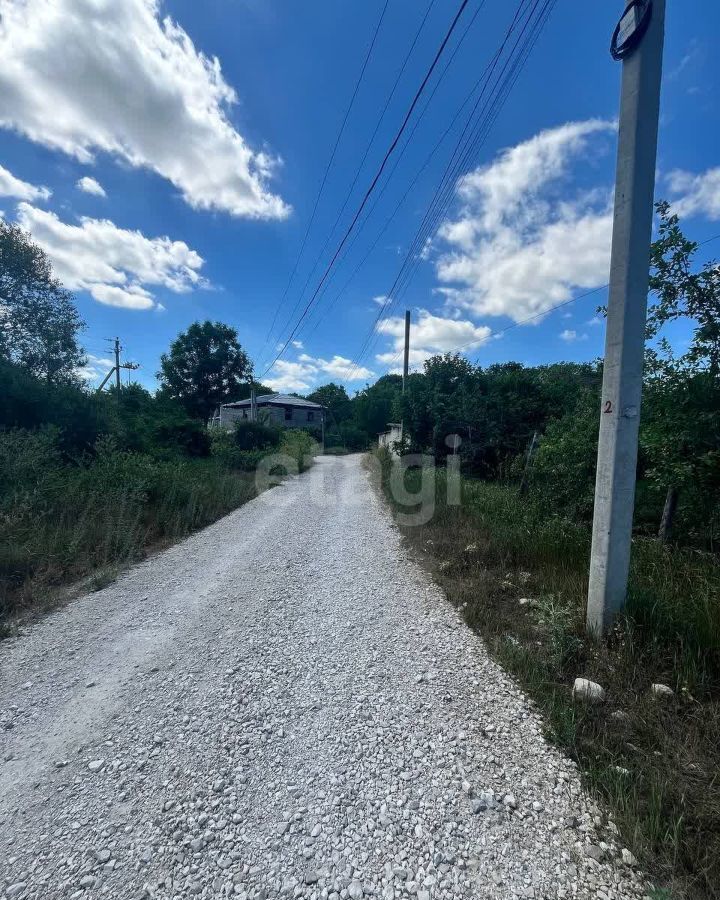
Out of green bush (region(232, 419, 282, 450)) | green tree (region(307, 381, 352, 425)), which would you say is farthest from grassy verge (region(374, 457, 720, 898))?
green tree (region(307, 381, 352, 425))

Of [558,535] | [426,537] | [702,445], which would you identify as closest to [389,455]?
[426,537]

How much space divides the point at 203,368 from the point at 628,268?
30.7 meters

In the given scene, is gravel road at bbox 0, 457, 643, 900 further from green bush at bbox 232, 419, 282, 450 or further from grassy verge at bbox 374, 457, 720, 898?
green bush at bbox 232, 419, 282, 450

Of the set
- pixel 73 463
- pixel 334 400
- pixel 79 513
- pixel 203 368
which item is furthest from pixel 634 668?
pixel 334 400

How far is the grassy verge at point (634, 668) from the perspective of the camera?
1.38m

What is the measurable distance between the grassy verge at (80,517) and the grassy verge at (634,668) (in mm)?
4145

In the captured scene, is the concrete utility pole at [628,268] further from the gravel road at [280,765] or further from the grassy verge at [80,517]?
the grassy verge at [80,517]

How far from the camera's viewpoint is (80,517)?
4840mm

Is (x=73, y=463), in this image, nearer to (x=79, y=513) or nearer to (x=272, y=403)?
(x=79, y=513)

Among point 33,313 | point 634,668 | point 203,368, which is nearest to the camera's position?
point 634,668

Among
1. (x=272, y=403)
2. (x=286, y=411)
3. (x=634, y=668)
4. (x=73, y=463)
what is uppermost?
(x=272, y=403)

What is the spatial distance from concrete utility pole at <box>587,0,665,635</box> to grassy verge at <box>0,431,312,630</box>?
4.96 m

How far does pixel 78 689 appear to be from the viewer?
229 cm

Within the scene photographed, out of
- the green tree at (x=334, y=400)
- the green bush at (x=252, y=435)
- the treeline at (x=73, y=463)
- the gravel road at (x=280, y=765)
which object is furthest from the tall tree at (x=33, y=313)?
the green tree at (x=334, y=400)
